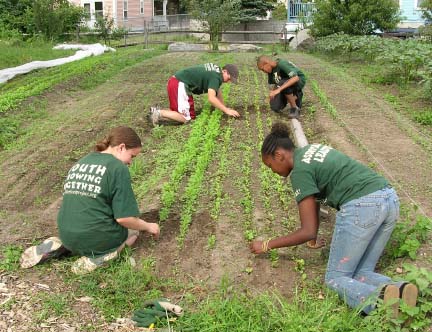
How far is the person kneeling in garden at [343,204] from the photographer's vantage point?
3531 millimetres

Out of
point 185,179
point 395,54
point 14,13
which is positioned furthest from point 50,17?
point 185,179

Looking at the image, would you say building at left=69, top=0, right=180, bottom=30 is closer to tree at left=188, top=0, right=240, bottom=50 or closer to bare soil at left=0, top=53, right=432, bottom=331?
tree at left=188, top=0, right=240, bottom=50

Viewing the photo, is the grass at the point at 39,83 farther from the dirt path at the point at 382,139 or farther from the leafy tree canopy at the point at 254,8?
the leafy tree canopy at the point at 254,8

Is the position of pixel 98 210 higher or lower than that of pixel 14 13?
lower

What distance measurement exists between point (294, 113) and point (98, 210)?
514cm

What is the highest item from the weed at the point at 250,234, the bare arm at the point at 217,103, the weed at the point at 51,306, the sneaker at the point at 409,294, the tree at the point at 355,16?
the tree at the point at 355,16

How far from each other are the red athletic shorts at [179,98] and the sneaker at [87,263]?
14.6 feet

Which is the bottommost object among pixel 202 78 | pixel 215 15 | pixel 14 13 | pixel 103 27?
pixel 202 78

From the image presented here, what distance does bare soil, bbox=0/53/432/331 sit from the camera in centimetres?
390

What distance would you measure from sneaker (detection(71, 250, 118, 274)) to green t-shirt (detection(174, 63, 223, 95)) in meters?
4.38

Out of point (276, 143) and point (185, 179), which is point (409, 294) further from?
point (185, 179)

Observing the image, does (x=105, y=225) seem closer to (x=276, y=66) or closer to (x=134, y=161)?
(x=134, y=161)

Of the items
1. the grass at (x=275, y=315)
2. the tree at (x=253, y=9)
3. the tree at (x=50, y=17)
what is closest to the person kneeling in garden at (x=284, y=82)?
the grass at (x=275, y=315)

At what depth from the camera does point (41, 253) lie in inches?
163
